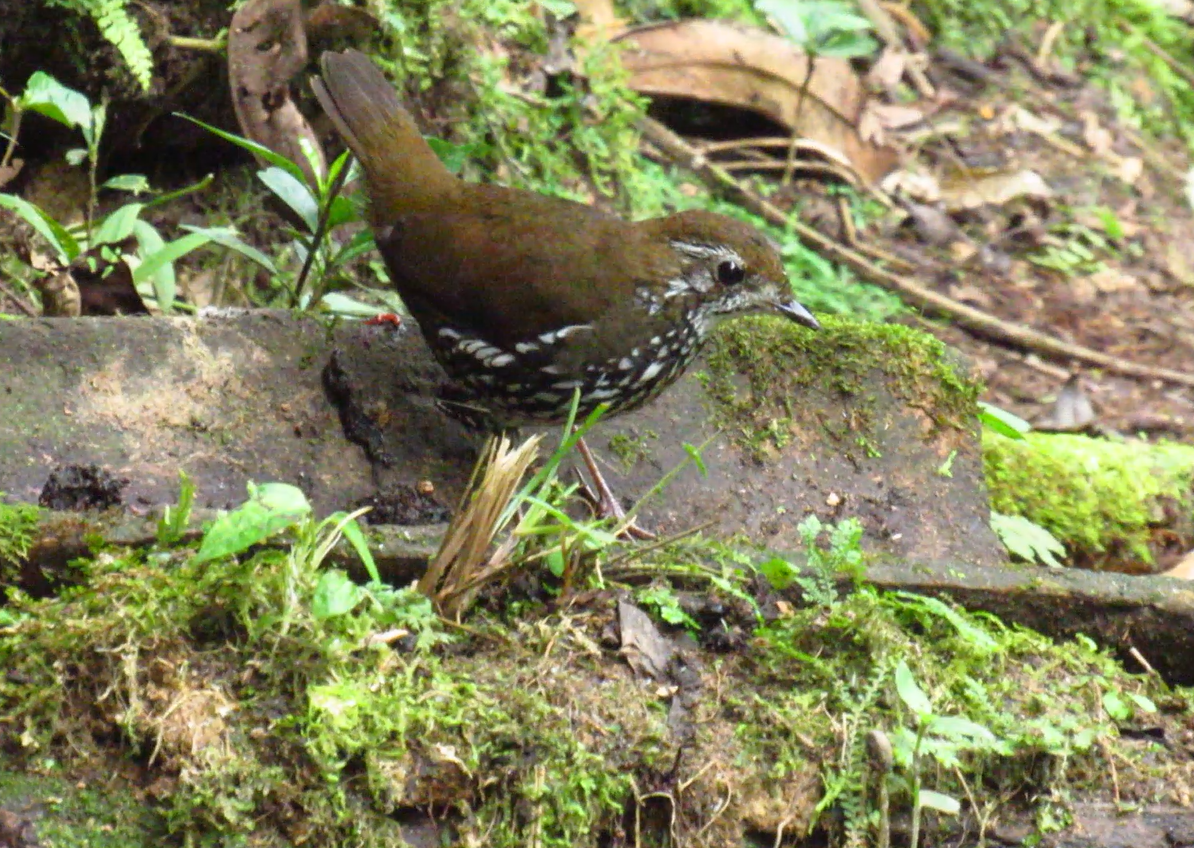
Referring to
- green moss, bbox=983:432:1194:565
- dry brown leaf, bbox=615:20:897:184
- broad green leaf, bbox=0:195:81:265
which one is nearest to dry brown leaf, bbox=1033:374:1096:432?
green moss, bbox=983:432:1194:565

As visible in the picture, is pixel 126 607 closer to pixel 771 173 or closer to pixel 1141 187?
pixel 771 173

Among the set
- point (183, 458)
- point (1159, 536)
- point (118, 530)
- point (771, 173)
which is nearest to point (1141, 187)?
point (771, 173)

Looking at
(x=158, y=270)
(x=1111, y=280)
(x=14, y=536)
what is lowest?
(x=1111, y=280)

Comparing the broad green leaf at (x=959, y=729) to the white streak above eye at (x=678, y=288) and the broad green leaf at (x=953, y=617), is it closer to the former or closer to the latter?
the broad green leaf at (x=953, y=617)

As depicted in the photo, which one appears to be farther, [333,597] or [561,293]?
[561,293]

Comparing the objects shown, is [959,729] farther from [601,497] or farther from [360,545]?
[601,497]

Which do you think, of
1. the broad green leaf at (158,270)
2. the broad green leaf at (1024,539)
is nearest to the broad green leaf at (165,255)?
the broad green leaf at (158,270)

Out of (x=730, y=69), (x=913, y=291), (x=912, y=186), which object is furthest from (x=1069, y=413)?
(x=730, y=69)

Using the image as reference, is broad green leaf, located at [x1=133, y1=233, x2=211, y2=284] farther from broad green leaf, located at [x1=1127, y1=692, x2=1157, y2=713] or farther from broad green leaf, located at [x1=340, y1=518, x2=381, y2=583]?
broad green leaf, located at [x1=1127, y1=692, x2=1157, y2=713]

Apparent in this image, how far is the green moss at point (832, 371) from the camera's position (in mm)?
3992

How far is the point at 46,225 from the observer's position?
145 inches

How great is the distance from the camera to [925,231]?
23.9 ft

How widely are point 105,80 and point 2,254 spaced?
2.18ft

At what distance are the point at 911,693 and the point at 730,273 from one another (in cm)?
162
